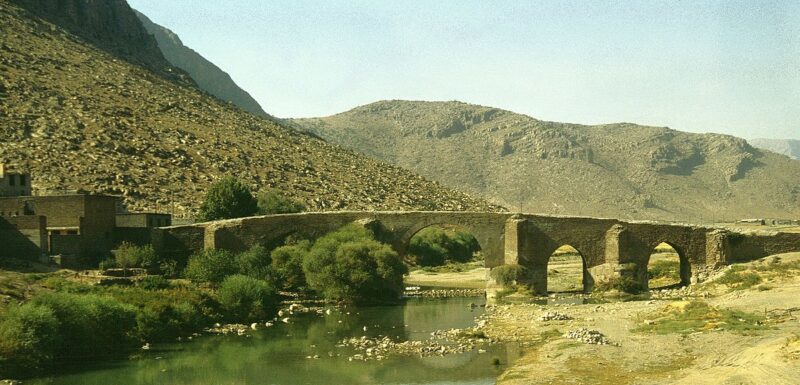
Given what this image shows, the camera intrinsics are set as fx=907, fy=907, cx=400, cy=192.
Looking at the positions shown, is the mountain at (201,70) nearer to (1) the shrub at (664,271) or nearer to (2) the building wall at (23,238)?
(1) the shrub at (664,271)

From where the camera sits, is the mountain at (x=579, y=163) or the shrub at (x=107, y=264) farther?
the mountain at (x=579, y=163)

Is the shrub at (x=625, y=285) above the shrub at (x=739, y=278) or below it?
below

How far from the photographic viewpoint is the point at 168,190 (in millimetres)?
51406

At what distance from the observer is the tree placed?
149ft

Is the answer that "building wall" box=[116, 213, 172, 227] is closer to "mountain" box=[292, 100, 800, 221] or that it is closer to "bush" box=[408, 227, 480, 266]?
"bush" box=[408, 227, 480, 266]

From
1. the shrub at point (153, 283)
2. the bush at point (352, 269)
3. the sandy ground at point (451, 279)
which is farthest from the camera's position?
the sandy ground at point (451, 279)

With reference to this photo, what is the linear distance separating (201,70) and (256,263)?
3893 inches

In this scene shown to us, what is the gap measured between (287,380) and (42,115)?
122 ft

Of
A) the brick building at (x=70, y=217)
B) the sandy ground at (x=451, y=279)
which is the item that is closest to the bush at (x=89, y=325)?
the brick building at (x=70, y=217)

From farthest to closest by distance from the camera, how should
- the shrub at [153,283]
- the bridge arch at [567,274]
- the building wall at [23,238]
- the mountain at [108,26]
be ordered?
the mountain at [108,26] → the bridge arch at [567,274] → the building wall at [23,238] → the shrub at [153,283]

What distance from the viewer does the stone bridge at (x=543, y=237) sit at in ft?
134

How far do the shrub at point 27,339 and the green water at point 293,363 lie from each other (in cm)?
88

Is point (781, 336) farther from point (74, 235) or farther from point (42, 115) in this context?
point (42, 115)

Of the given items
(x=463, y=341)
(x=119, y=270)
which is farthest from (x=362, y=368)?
(x=119, y=270)
